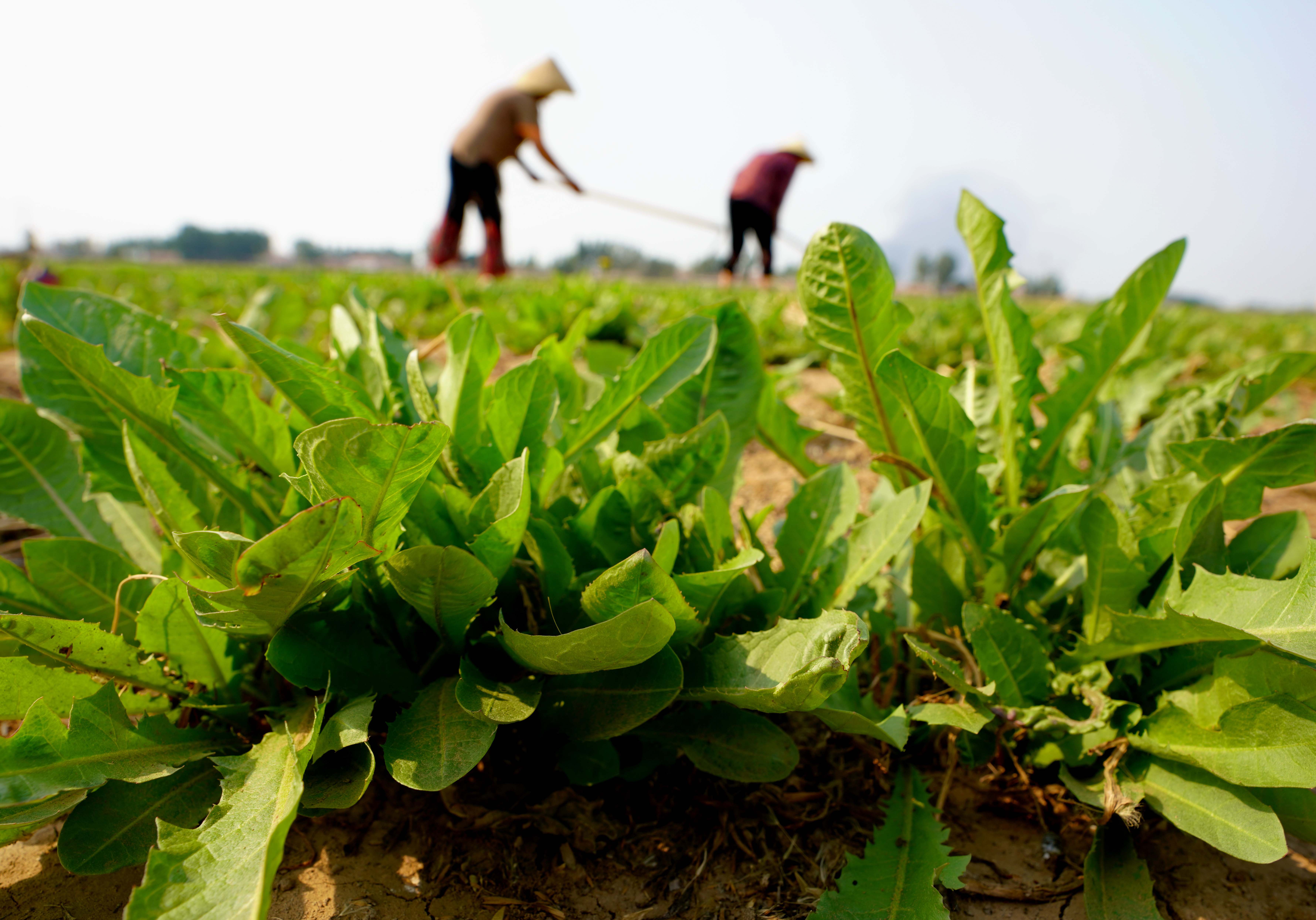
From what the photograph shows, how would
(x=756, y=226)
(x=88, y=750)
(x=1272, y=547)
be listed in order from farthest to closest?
(x=756, y=226), (x=1272, y=547), (x=88, y=750)

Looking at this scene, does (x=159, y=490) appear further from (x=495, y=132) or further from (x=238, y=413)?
(x=495, y=132)

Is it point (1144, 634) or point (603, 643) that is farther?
point (1144, 634)

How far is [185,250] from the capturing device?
7881cm

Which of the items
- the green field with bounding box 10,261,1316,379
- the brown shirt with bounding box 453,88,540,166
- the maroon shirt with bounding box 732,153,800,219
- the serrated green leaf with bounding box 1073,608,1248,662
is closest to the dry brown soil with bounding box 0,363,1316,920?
the serrated green leaf with bounding box 1073,608,1248,662

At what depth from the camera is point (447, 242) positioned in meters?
11.7

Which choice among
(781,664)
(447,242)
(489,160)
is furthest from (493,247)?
(781,664)

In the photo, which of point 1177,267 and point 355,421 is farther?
point 1177,267

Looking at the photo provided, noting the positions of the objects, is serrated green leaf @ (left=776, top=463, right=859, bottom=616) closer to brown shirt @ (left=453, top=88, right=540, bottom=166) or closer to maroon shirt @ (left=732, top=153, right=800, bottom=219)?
brown shirt @ (left=453, top=88, right=540, bottom=166)

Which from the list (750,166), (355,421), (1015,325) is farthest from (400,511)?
(750,166)

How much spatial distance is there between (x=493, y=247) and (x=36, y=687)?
36.9ft

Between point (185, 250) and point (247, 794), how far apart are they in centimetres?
9507

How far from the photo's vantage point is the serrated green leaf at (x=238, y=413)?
137 centimetres

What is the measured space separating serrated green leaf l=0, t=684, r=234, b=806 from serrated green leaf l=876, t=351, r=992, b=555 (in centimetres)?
132

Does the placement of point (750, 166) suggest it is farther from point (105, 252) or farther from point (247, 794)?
point (105, 252)
